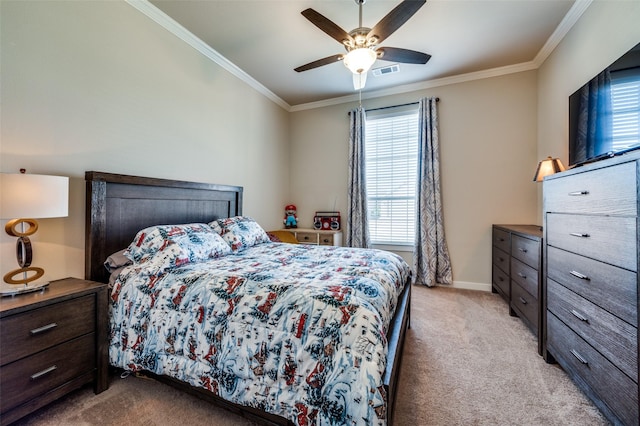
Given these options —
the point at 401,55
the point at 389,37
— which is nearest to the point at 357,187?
the point at 389,37

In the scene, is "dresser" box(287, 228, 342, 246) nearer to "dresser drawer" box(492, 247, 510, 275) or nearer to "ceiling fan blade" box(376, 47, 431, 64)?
"dresser drawer" box(492, 247, 510, 275)

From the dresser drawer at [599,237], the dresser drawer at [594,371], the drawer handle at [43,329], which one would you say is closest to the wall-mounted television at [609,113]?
the dresser drawer at [599,237]

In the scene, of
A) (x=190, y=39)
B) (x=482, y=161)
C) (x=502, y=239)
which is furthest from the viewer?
(x=482, y=161)

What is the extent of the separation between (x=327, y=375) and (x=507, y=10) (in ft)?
10.7

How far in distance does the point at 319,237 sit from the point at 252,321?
2769 mm

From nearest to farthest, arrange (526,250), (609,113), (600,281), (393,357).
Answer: (393,357), (600,281), (609,113), (526,250)

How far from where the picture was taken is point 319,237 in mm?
4074

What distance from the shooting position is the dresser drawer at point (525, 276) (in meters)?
2.17

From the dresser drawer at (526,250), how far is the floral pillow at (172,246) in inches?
102

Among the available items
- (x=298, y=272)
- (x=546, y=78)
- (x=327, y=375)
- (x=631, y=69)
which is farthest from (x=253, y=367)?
(x=546, y=78)

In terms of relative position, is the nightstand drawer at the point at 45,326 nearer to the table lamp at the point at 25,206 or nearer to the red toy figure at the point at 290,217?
the table lamp at the point at 25,206

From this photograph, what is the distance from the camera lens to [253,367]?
129 cm

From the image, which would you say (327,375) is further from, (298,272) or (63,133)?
(63,133)

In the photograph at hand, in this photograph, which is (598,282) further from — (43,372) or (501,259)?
(43,372)
